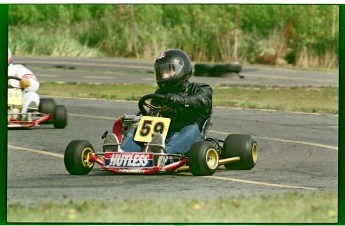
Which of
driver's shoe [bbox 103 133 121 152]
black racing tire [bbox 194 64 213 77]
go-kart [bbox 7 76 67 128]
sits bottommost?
driver's shoe [bbox 103 133 121 152]

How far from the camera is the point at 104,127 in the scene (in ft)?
51.1

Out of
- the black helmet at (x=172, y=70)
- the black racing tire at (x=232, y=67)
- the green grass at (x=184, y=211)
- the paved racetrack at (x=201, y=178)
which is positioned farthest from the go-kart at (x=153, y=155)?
the black racing tire at (x=232, y=67)

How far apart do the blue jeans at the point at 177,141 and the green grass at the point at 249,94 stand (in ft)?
23.0

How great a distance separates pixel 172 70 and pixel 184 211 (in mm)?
2650

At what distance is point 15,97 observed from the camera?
15367mm

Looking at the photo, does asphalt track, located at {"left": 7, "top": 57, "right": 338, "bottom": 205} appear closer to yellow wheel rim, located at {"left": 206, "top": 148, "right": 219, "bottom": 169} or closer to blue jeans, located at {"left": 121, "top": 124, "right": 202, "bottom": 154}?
yellow wheel rim, located at {"left": 206, "top": 148, "right": 219, "bottom": 169}

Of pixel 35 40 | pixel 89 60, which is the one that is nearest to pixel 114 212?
pixel 35 40

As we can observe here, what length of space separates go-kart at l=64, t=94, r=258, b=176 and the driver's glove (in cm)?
7

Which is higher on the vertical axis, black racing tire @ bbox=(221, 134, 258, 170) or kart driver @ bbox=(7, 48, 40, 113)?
kart driver @ bbox=(7, 48, 40, 113)

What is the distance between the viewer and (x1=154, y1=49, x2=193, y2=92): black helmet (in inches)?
433

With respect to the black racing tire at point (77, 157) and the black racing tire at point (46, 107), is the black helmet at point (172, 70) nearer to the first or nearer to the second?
the black racing tire at point (77, 157)

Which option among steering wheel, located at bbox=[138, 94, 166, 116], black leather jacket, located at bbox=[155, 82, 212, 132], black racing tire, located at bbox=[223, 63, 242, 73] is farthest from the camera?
black racing tire, located at bbox=[223, 63, 242, 73]

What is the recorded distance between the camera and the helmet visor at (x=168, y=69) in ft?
36.0

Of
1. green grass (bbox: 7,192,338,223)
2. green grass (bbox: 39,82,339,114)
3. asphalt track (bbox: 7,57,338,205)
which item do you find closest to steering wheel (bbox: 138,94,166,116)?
asphalt track (bbox: 7,57,338,205)
